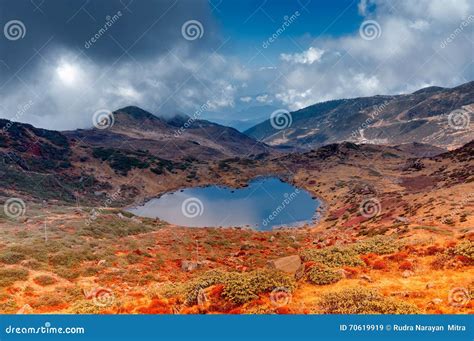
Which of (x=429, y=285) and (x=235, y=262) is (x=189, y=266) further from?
(x=429, y=285)

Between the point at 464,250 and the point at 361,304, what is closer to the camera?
the point at 361,304

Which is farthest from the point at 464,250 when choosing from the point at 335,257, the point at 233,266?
the point at 233,266

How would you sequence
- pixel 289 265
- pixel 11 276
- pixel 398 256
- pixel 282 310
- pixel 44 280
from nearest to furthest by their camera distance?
pixel 282 310 → pixel 289 265 → pixel 398 256 → pixel 11 276 → pixel 44 280

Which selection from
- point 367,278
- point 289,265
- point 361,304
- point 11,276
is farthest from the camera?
point 11,276

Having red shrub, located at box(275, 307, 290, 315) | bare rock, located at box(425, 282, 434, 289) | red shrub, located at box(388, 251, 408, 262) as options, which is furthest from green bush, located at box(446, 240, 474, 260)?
red shrub, located at box(275, 307, 290, 315)

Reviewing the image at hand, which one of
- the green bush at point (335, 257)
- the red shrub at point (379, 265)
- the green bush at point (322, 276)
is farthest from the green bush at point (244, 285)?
the red shrub at point (379, 265)

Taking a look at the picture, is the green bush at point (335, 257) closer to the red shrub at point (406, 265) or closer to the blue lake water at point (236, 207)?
the red shrub at point (406, 265)

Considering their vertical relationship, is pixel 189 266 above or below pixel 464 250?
above

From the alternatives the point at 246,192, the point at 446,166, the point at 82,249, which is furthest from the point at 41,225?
the point at 446,166
